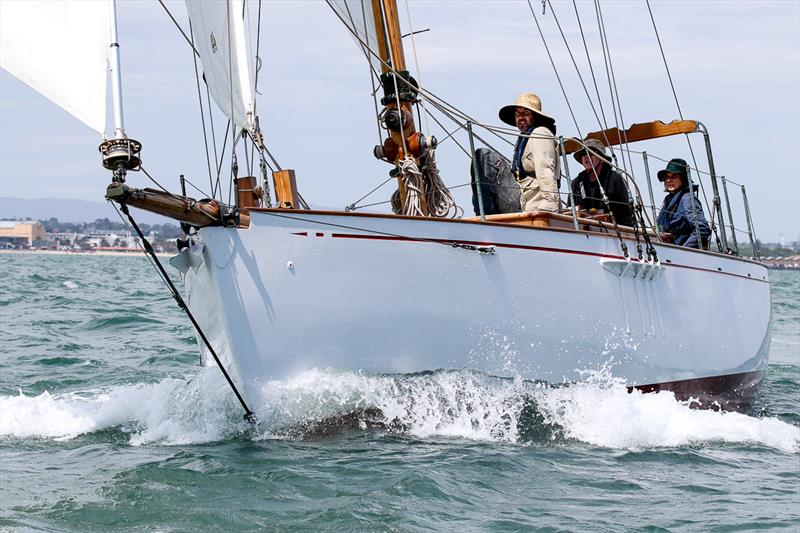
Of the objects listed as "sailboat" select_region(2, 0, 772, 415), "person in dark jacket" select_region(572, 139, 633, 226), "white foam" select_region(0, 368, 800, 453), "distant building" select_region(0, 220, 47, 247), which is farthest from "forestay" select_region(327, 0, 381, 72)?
"distant building" select_region(0, 220, 47, 247)

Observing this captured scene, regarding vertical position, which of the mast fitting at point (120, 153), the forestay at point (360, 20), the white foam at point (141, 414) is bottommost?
the white foam at point (141, 414)

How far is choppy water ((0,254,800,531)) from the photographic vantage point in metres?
6.23

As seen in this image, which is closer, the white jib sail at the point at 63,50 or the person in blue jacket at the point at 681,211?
the white jib sail at the point at 63,50

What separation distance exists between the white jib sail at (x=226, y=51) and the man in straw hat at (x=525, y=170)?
2183 mm

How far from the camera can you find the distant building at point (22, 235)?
5039 inches

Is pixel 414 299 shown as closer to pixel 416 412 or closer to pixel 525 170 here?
pixel 416 412

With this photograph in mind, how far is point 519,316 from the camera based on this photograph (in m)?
8.68

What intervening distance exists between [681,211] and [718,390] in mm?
1821

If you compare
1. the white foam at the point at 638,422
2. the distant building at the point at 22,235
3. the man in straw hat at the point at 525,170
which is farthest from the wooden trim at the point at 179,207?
the distant building at the point at 22,235

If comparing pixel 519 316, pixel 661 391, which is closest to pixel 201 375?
pixel 519 316

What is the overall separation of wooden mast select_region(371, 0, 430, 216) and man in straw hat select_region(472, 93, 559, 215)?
621 mm

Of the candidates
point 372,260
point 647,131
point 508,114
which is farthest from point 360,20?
point 647,131

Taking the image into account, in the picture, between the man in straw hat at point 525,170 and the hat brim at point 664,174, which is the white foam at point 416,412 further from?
the hat brim at point 664,174

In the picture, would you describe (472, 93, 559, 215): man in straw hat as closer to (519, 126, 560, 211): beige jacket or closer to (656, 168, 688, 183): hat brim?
(519, 126, 560, 211): beige jacket
